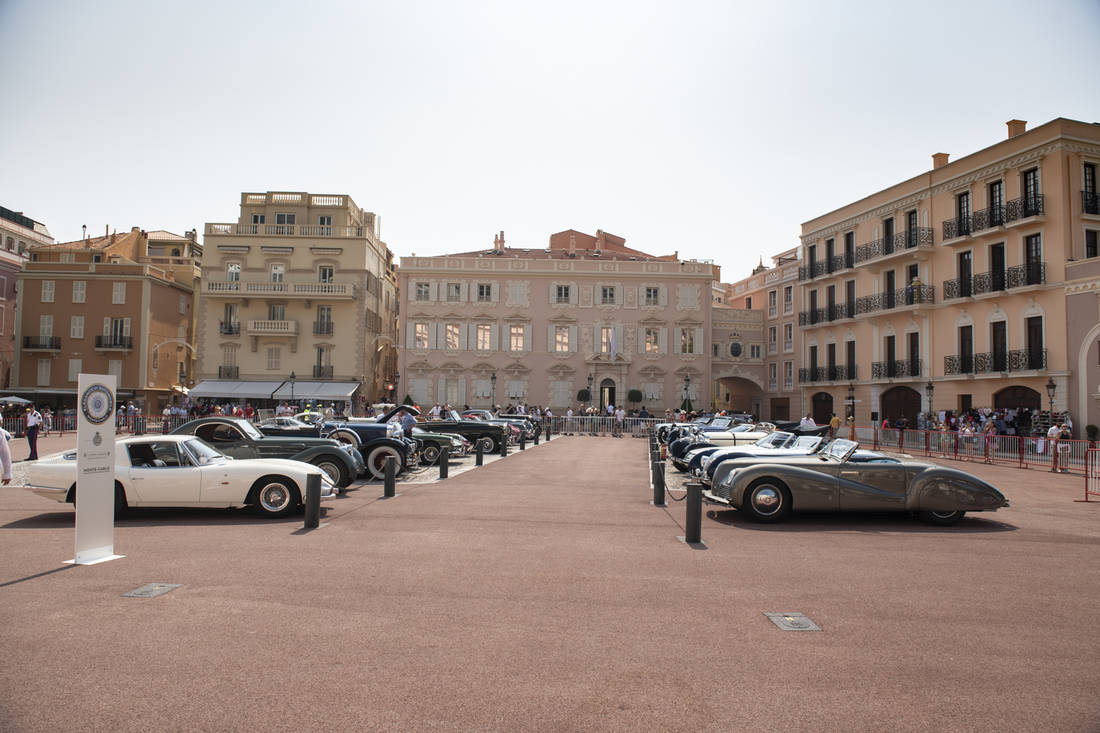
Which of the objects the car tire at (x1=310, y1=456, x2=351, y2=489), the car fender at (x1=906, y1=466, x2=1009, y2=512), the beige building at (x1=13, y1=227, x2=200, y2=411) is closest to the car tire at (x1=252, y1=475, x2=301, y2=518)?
the car tire at (x1=310, y1=456, x2=351, y2=489)

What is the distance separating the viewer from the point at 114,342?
5191cm

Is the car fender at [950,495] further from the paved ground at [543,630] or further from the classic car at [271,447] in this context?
the classic car at [271,447]

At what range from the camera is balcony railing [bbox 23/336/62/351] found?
51.1 metres

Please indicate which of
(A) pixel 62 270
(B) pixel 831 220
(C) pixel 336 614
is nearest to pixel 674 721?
(C) pixel 336 614

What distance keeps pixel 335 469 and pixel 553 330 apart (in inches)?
1617

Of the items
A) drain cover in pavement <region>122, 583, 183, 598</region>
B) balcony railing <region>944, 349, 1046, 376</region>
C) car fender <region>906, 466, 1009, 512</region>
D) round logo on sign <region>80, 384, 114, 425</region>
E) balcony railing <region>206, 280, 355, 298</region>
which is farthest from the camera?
balcony railing <region>206, 280, 355, 298</region>

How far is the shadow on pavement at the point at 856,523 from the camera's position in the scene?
Result: 11.2 m

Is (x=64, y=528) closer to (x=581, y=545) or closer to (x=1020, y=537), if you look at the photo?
(x=581, y=545)

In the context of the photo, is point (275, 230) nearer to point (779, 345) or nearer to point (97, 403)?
point (779, 345)

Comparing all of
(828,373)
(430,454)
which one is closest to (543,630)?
(430,454)

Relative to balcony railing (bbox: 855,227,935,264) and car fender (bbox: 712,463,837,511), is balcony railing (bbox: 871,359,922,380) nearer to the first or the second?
balcony railing (bbox: 855,227,935,264)

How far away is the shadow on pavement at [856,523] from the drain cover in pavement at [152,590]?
737cm

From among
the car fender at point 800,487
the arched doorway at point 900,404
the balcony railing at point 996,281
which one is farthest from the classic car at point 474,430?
the arched doorway at point 900,404

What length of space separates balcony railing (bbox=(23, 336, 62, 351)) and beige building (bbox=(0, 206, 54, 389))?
1691mm
